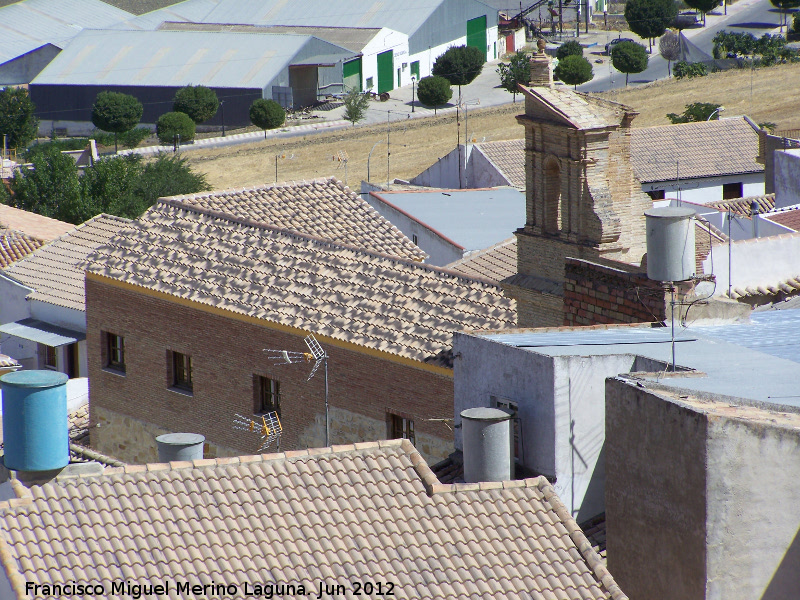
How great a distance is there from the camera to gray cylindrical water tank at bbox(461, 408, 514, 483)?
14867mm

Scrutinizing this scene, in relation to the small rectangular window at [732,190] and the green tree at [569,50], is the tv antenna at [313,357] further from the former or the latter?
the green tree at [569,50]

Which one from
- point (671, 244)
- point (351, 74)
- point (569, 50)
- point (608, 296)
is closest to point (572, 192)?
point (608, 296)

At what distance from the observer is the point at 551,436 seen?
1543 cm

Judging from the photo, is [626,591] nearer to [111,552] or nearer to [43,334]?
[111,552]

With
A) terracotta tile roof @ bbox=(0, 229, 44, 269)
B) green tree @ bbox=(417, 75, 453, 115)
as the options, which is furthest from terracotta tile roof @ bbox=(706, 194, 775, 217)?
green tree @ bbox=(417, 75, 453, 115)

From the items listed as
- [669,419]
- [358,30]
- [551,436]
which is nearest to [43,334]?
[551,436]

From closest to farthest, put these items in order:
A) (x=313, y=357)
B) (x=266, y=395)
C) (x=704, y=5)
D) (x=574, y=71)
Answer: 1. (x=313, y=357)
2. (x=266, y=395)
3. (x=574, y=71)
4. (x=704, y=5)

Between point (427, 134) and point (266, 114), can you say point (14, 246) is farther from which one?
point (266, 114)

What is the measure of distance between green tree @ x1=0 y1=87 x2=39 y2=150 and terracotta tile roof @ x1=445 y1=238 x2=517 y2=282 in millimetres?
53169

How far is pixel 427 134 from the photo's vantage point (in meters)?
75.4

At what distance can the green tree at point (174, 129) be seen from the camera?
76688 mm

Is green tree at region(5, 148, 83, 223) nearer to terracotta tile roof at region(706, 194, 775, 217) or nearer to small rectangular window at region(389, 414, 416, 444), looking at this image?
terracotta tile roof at region(706, 194, 775, 217)

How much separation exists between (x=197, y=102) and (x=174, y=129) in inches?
178

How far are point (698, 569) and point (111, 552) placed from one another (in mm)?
5910
